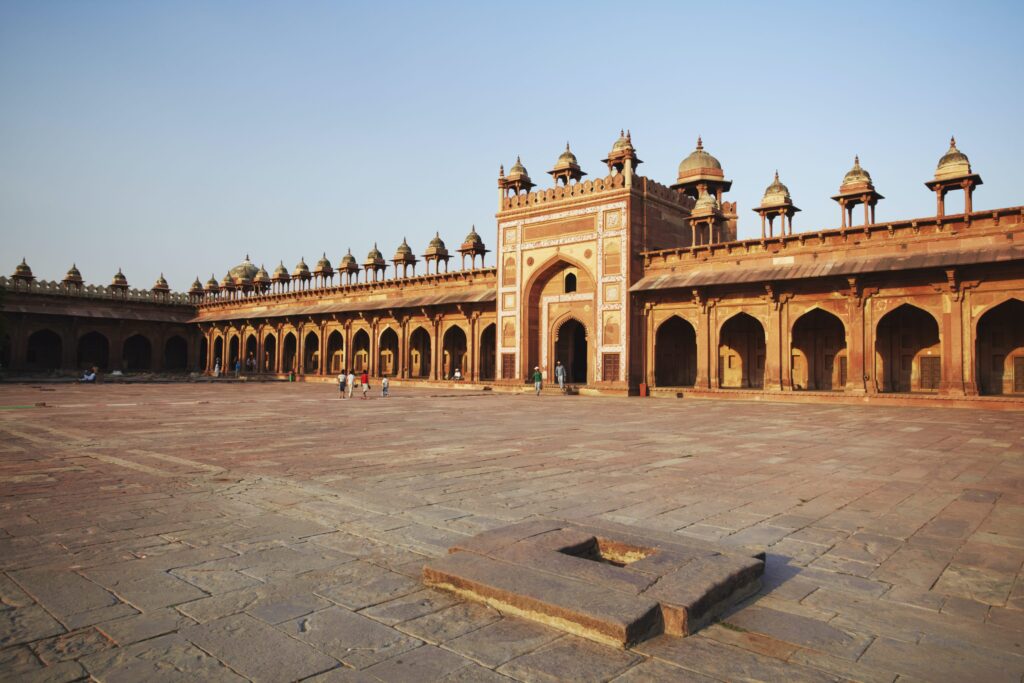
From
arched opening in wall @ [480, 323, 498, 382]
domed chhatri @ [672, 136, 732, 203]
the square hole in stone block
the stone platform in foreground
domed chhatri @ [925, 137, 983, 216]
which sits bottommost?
the stone platform in foreground

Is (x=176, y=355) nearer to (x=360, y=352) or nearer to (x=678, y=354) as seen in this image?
(x=360, y=352)

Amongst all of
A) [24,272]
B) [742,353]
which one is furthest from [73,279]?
[742,353]

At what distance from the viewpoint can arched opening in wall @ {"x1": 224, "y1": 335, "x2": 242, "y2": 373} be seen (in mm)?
49656

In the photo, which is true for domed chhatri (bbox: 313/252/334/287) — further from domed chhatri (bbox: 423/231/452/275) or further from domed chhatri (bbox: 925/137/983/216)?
domed chhatri (bbox: 925/137/983/216)

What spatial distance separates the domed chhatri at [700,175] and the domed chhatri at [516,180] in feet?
22.6

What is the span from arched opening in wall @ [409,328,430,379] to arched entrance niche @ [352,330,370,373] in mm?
3923

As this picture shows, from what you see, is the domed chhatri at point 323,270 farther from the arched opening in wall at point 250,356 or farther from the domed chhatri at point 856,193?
the domed chhatri at point 856,193

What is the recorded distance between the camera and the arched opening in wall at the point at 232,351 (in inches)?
1955

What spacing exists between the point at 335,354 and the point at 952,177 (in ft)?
115

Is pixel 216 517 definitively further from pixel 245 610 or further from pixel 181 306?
pixel 181 306

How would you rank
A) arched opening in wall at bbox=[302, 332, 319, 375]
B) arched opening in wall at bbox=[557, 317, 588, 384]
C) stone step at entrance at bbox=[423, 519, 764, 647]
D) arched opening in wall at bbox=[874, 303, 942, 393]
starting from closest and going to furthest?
stone step at entrance at bbox=[423, 519, 764, 647] < arched opening in wall at bbox=[874, 303, 942, 393] < arched opening in wall at bbox=[557, 317, 588, 384] < arched opening in wall at bbox=[302, 332, 319, 375]

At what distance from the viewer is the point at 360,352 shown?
142 ft

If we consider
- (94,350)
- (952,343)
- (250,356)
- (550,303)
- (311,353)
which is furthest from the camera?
(94,350)

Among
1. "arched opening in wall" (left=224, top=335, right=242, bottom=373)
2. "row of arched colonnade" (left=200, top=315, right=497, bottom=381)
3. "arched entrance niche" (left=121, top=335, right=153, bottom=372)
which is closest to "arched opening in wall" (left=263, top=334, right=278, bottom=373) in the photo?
"row of arched colonnade" (left=200, top=315, right=497, bottom=381)
